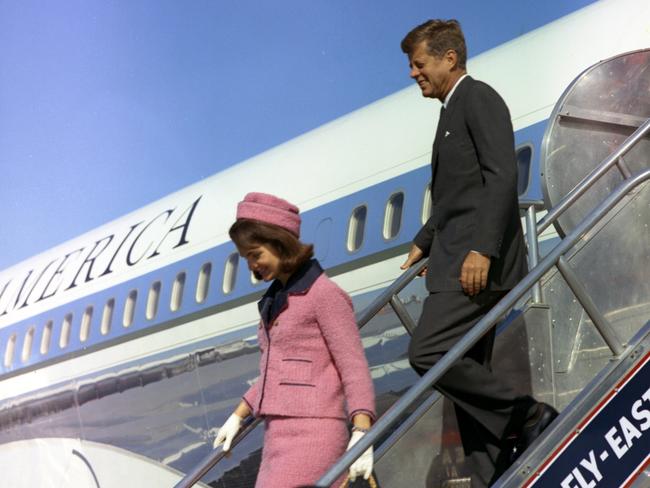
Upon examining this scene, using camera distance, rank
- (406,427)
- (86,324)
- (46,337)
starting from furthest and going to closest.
Answer: (46,337) < (86,324) < (406,427)

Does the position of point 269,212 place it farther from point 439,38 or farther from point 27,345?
point 27,345

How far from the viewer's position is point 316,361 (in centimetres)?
372

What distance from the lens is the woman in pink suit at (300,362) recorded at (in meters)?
3.61

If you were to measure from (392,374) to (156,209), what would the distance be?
211 inches

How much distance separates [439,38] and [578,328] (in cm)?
140

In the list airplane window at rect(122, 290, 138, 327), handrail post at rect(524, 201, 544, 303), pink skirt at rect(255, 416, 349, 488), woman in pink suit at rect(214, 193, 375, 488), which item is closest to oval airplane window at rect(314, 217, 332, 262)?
airplane window at rect(122, 290, 138, 327)

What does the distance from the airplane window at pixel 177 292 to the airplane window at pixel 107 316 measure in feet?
3.82

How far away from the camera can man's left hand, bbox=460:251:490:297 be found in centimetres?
414

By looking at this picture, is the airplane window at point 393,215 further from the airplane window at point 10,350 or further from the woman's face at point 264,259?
the airplane window at point 10,350

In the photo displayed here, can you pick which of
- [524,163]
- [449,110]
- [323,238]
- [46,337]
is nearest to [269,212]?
[449,110]

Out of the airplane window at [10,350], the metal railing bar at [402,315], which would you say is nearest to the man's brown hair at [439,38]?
the metal railing bar at [402,315]

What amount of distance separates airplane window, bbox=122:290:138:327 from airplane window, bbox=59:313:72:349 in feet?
3.77

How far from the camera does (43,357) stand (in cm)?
1252

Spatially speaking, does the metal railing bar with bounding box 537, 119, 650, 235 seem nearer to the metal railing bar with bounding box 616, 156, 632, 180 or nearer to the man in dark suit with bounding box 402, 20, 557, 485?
the metal railing bar with bounding box 616, 156, 632, 180
